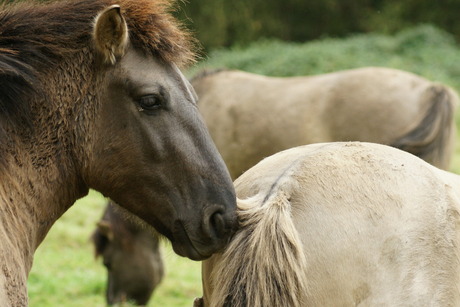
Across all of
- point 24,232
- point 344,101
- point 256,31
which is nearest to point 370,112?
point 344,101

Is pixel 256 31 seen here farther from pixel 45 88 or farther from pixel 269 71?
pixel 45 88

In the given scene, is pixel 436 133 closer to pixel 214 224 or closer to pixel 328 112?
pixel 328 112

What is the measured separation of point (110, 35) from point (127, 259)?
4147 mm

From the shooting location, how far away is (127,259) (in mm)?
6703

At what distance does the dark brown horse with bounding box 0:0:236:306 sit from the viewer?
283 cm

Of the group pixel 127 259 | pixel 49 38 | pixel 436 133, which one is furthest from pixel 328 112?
pixel 49 38

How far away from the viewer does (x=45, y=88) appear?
288 cm

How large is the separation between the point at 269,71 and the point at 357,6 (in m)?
15.7

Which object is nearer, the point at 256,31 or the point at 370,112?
the point at 370,112

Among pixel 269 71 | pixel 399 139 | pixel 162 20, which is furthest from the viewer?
pixel 269 71

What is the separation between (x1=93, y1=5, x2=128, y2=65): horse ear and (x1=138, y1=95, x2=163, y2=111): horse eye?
19 centimetres

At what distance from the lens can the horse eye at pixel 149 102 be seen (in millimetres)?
2857

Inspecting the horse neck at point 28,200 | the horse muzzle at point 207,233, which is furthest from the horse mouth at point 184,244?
the horse neck at point 28,200

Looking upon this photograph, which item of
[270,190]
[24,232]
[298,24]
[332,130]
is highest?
[270,190]
